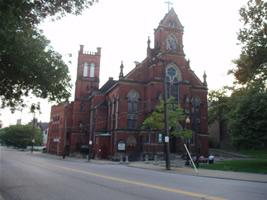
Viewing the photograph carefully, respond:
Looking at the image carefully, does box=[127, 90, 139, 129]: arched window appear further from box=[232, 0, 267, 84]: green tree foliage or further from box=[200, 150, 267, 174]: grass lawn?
box=[232, 0, 267, 84]: green tree foliage

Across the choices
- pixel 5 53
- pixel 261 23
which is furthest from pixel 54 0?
pixel 261 23

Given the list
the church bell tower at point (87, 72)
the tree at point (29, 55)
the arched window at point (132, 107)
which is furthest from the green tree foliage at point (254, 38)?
the church bell tower at point (87, 72)

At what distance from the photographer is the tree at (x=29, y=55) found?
28.1 feet

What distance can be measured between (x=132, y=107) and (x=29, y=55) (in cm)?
4047

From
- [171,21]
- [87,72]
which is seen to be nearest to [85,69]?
[87,72]

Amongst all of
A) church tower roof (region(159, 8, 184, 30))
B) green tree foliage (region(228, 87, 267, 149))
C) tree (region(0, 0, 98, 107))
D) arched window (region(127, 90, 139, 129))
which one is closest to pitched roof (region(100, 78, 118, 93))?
arched window (region(127, 90, 139, 129))

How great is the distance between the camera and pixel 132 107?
51.6 meters

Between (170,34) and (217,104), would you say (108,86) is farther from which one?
(217,104)

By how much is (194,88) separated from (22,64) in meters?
46.3

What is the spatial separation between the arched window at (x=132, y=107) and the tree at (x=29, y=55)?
34795 mm

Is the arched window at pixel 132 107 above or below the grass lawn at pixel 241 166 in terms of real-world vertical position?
above

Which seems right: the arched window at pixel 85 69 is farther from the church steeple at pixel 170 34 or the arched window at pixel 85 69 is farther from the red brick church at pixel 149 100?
the church steeple at pixel 170 34

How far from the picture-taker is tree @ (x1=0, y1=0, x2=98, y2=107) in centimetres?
855

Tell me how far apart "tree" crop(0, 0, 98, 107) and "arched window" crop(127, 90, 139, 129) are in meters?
34.8
